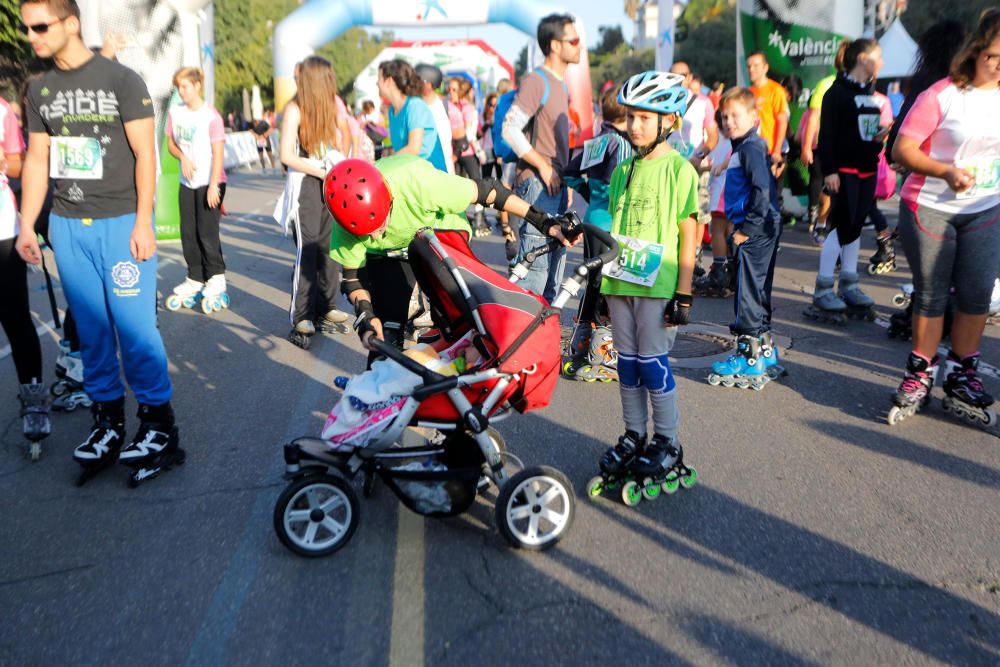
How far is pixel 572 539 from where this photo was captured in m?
3.56

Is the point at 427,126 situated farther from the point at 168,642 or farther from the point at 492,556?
the point at 168,642

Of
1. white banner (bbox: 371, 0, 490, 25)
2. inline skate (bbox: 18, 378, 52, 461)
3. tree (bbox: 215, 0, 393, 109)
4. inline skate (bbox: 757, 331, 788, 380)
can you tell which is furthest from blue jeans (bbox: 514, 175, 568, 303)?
tree (bbox: 215, 0, 393, 109)

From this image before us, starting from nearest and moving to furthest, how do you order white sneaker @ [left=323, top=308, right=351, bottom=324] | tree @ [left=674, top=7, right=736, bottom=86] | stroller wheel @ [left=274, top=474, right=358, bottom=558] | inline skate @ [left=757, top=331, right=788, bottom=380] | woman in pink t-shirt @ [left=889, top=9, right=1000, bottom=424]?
1. stroller wheel @ [left=274, top=474, right=358, bottom=558]
2. woman in pink t-shirt @ [left=889, top=9, right=1000, bottom=424]
3. inline skate @ [left=757, top=331, right=788, bottom=380]
4. white sneaker @ [left=323, top=308, right=351, bottom=324]
5. tree @ [left=674, top=7, right=736, bottom=86]

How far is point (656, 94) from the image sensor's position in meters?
3.58

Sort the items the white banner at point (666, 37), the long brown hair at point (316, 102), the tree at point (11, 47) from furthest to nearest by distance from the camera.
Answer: the white banner at point (666, 37) < the tree at point (11, 47) < the long brown hair at point (316, 102)

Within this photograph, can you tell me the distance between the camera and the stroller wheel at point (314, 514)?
3.37 meters

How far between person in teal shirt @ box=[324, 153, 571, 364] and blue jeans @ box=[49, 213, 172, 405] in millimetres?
1185

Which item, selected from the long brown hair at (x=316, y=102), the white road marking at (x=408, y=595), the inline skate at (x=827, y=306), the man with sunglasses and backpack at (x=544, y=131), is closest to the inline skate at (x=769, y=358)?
the man with sunglasses and backpack at (x=544, y=131)

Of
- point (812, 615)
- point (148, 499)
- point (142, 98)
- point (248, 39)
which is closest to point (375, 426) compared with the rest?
point (148, 499)

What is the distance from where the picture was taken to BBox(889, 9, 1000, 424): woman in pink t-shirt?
433 cm

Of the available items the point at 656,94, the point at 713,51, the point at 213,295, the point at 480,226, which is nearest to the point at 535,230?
the point at 656,94

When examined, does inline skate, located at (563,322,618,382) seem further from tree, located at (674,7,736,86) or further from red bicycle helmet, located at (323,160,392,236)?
tree, located at (674,7,736,86)

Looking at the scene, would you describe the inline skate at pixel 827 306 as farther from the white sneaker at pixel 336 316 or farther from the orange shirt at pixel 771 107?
the white sneaker at pixel 336 316

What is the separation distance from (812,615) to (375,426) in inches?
72.4
